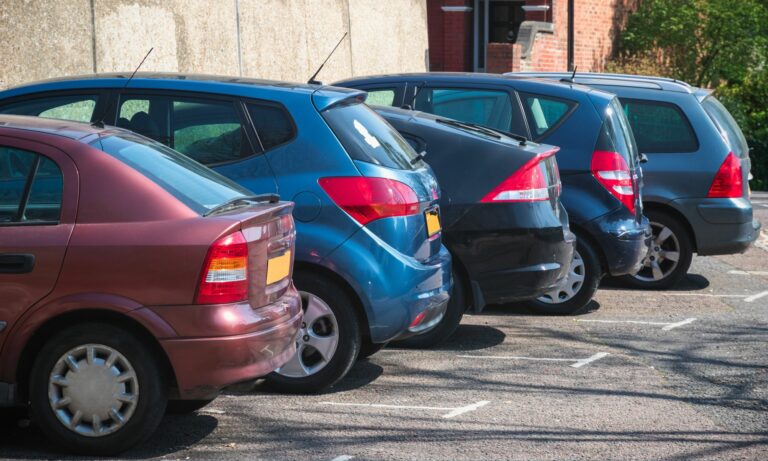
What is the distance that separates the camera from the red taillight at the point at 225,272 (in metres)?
5.79

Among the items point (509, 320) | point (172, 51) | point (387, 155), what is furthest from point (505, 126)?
point (172, 51)

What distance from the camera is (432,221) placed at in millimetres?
7656

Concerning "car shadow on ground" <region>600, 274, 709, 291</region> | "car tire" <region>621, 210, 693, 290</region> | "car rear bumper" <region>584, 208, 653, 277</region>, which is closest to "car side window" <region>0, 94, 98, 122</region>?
"car rear bumper" <region>584, 208, 653, 277</region>

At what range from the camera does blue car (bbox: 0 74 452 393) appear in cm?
718

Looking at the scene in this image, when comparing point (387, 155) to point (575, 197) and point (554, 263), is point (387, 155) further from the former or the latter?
point (575, 197)

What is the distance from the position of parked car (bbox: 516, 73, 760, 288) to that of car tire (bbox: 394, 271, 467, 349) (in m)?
3.83

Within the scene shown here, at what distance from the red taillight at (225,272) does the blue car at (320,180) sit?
1331 mm

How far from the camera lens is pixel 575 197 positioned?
10391mm

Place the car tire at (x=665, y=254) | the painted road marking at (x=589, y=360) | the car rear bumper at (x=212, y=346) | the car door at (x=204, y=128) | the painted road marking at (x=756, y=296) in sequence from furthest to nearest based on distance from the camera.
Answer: the car tire at (x=665, y=254) < the painted road marking at (x=756, y=296) < the painted road marking at (x=589, y=360) < the car door at (x=204, y=128) < the car rear bumper at (x=212, y=346)

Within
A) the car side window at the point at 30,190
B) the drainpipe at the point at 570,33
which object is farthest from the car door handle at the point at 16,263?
the drainpipe at the point at 570,33

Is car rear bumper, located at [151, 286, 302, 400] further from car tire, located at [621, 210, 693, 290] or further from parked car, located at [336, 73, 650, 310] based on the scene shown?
car tire, located at [621, 210, 693, 290]

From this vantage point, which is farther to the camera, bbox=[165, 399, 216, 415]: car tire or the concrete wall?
the concrete wall

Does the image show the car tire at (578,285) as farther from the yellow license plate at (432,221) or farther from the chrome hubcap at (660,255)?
the yellow license plate at (432,221)

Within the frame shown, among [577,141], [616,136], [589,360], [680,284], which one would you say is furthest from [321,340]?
[680,284]
